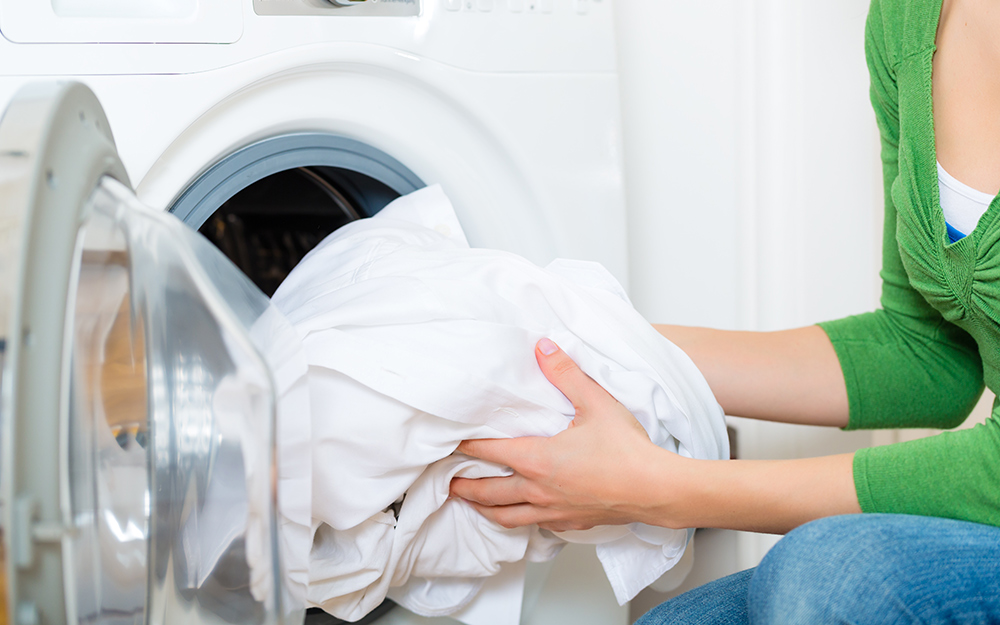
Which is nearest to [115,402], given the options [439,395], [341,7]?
[439,395]

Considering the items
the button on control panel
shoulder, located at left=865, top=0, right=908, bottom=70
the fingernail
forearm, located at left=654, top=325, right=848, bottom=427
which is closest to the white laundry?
the fingernail

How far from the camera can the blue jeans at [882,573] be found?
1.69 ft

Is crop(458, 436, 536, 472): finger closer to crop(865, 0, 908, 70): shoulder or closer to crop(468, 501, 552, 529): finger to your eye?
crop(468, 501, 552, 529): finger

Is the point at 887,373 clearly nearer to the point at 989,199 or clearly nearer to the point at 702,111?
the point at 989,199

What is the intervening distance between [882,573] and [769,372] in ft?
1.01

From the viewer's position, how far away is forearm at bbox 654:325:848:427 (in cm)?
80

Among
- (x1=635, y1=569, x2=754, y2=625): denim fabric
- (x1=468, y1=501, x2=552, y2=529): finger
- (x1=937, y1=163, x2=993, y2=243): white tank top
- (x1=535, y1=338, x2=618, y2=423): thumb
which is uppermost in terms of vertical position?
(x1=937, y1=163, x2=993, y2=243): white tank top

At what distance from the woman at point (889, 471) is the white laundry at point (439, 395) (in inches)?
1.1

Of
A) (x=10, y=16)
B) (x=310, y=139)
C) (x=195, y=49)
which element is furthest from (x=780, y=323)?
(x=10, y=16)

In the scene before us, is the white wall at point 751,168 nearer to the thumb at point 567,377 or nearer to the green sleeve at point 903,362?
the green sleeve at point 903,362

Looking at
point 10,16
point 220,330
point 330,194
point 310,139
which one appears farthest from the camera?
point 330,194

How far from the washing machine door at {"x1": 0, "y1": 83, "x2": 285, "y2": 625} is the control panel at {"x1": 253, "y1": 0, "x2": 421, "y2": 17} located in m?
0.25

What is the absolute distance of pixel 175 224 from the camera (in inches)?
18.5

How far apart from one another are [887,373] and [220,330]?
655 mm
